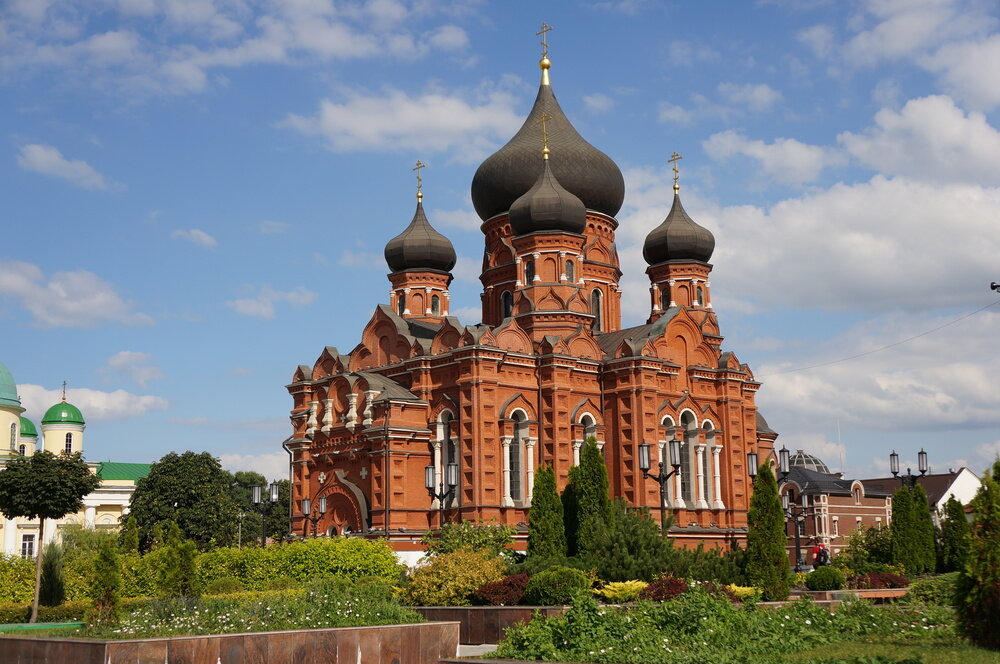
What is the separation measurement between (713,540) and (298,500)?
1490 cm

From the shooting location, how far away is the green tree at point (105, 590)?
648 inches

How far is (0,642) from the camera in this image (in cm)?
1531

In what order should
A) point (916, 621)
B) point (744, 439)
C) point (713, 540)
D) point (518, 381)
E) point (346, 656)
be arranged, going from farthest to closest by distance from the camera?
point (744, 439) < point (713, 540) < point (518, 381) < point (916, 621) < point (346, 656)

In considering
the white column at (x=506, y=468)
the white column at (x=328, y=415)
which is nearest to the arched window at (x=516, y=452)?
the white column at (x=506, y=468)

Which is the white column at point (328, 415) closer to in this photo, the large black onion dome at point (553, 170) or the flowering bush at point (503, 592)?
the large black onion dome at point (553, 170)

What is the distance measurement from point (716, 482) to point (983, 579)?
27.3 m

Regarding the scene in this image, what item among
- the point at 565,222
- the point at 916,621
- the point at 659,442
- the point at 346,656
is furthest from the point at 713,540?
the point at 346,656

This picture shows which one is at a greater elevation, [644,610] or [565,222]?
[565,222]

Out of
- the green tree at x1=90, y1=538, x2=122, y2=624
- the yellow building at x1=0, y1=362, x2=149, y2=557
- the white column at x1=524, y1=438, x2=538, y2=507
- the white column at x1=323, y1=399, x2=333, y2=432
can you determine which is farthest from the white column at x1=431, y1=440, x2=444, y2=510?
the yellow building at x1=0, y1=362, x2=149, y2=557

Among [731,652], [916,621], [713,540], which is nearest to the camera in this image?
[731,652]

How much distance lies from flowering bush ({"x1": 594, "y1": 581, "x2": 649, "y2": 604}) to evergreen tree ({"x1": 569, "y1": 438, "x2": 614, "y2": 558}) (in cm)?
422

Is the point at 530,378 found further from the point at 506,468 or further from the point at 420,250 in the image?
the point at 420,250

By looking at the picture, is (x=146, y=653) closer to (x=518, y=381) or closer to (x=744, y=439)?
(x=518, y=381)

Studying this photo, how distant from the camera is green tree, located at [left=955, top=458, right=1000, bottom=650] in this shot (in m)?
13.3
